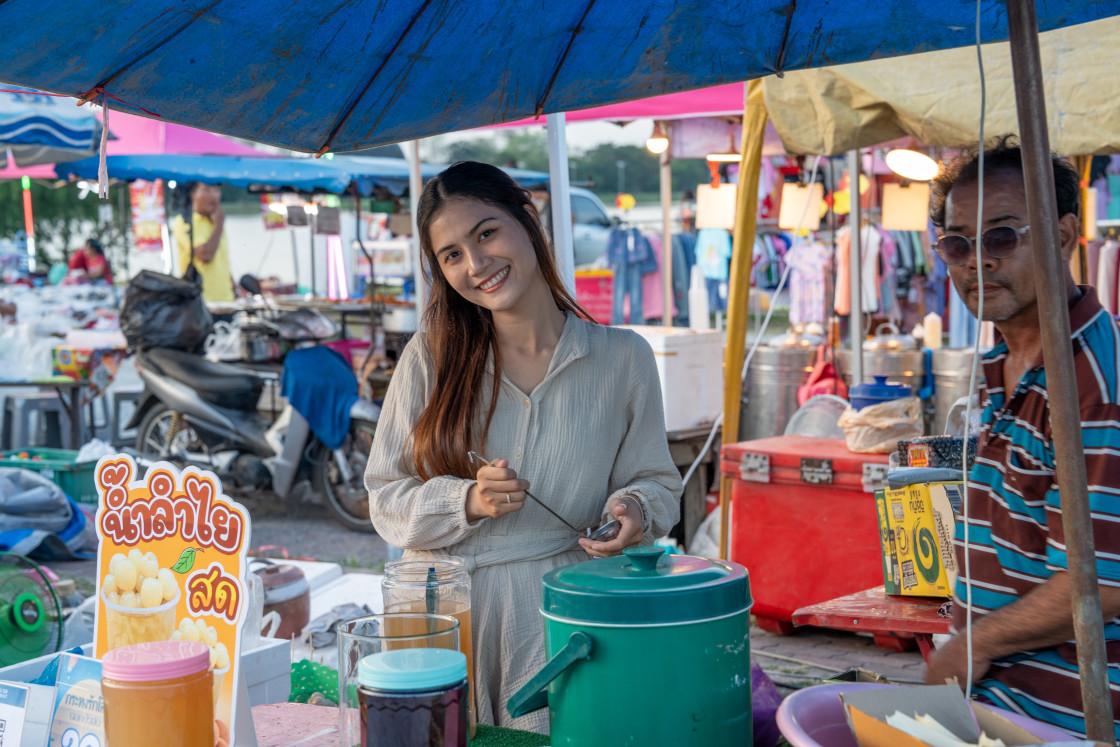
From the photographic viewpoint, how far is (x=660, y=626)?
1.18 meters

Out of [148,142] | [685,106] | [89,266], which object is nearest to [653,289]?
[685,106]

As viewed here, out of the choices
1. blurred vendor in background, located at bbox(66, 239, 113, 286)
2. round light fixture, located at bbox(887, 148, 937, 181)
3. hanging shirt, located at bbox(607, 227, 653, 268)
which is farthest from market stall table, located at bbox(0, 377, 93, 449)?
round light fixture, located at bbox(887, 148, 937, 181)

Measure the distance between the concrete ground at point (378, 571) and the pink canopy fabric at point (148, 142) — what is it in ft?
14.0

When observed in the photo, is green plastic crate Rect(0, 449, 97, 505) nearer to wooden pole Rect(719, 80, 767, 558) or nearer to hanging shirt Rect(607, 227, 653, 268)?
wooden pole Rect(719, 80, 767, 558)

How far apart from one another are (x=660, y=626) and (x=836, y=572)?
11.9ft

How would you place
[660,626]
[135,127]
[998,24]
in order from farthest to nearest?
[135,127] < [998,24] < [660,626]

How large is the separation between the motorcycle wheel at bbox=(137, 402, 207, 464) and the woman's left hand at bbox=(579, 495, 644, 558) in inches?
252

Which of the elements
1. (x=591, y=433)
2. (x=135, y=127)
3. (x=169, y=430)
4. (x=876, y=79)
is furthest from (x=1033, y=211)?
(x=135, y=127)

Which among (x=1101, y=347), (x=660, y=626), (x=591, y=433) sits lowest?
(x=660, y=626)

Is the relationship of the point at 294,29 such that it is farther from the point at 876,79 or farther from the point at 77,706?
the point at 876,79

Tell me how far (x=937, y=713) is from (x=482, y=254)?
1234 mm

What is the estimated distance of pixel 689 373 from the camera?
5.71 meters

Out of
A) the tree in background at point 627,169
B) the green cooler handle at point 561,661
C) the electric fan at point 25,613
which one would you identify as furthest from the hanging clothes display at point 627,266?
the tree in background at point 627,169

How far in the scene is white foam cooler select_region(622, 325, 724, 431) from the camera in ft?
18.2
